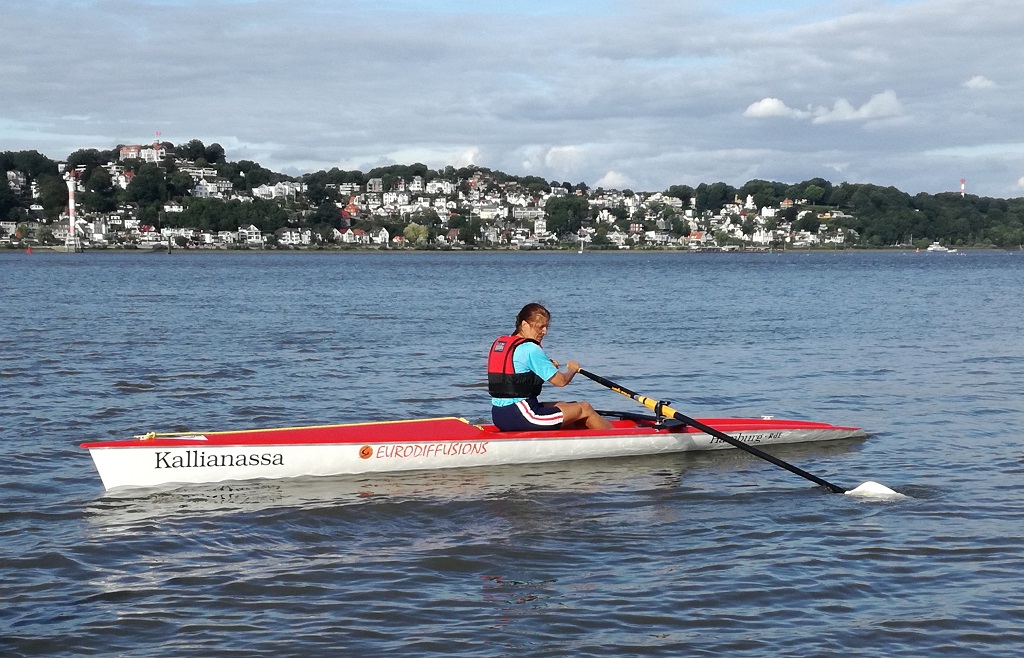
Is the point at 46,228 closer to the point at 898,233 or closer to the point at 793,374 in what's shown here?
the point at 898,233

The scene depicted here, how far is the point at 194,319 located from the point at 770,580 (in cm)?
2841

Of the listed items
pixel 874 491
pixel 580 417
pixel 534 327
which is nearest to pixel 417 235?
pixel 580 417

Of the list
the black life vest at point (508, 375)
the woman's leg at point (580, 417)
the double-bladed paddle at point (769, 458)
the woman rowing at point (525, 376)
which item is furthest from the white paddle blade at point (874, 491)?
the black life vest at point (508, 375)

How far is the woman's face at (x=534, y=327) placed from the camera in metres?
11.5

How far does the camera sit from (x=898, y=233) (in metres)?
198

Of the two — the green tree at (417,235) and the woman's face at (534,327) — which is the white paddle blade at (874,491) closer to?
the woman's face at (534,327)

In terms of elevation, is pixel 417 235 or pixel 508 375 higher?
pixel 417 235

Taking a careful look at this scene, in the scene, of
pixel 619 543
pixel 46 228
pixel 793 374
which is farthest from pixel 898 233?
pixel 619 543

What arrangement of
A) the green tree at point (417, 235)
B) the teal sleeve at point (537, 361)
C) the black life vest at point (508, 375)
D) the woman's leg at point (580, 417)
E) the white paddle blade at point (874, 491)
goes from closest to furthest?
the white paddle blade at point (874, 491) → the teal sleeve at point (537, 361) → the black life vest at point (508, 375) → the woman's leg at point (580, 417) → the green tree at point (417, 235)

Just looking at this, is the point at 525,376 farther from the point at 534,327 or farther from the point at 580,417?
the point at 580,417

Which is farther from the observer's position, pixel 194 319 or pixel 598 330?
pixel 194 319

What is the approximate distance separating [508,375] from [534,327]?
59 centimetres

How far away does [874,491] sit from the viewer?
10406 millimetres

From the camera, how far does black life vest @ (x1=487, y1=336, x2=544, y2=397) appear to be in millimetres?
11656
